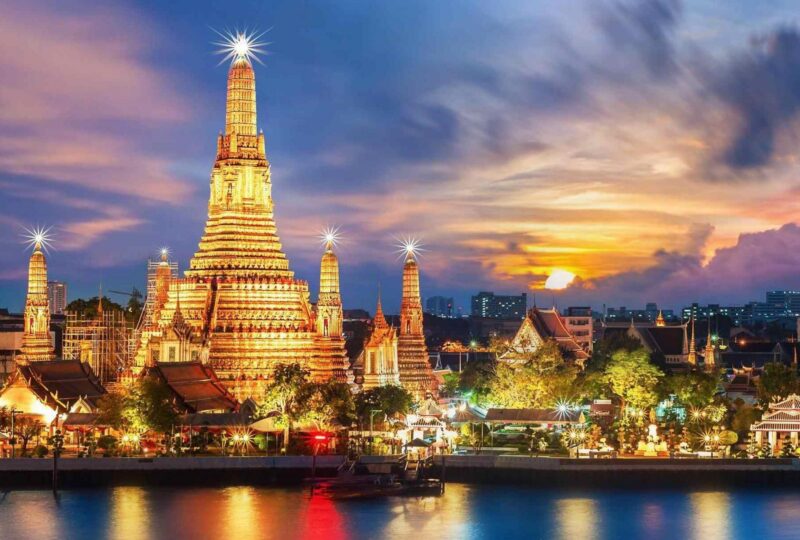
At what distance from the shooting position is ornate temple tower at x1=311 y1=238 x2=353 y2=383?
7456cm

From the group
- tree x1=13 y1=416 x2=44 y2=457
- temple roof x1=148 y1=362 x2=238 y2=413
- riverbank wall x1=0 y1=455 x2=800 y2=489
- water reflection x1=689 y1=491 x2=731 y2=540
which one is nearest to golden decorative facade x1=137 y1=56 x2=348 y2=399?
temple roof x1=148 y1=362 x2=238 y2=413

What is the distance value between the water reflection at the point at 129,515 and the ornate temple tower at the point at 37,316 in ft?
68.4

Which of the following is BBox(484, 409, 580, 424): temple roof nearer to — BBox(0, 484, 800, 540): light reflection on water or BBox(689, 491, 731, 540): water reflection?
BBox(0, 484, 800, 540): light reflection on water

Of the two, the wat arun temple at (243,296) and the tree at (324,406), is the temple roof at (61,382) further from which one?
the tree at (324,406)

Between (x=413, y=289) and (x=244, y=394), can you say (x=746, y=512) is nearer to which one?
(x=244, y=394)

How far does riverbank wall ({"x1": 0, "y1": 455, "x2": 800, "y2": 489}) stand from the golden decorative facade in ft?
28.7

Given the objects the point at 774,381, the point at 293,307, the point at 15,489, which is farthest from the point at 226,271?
the point at 774,381

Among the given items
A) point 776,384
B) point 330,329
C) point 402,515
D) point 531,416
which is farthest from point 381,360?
point 402,515

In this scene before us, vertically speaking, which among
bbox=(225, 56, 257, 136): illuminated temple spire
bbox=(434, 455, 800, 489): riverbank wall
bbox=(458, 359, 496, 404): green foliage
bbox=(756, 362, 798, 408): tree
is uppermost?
bbox=(225, 56, 257, 136): illuminated temple spire

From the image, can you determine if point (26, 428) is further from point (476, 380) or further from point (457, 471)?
point (476, 380)

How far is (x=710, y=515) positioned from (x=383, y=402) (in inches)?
685

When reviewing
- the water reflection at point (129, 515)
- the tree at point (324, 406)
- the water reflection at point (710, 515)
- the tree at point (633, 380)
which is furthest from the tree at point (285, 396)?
the tree at point (633, 380)

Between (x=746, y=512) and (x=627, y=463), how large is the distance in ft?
22.8

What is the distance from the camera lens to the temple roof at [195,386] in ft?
221
